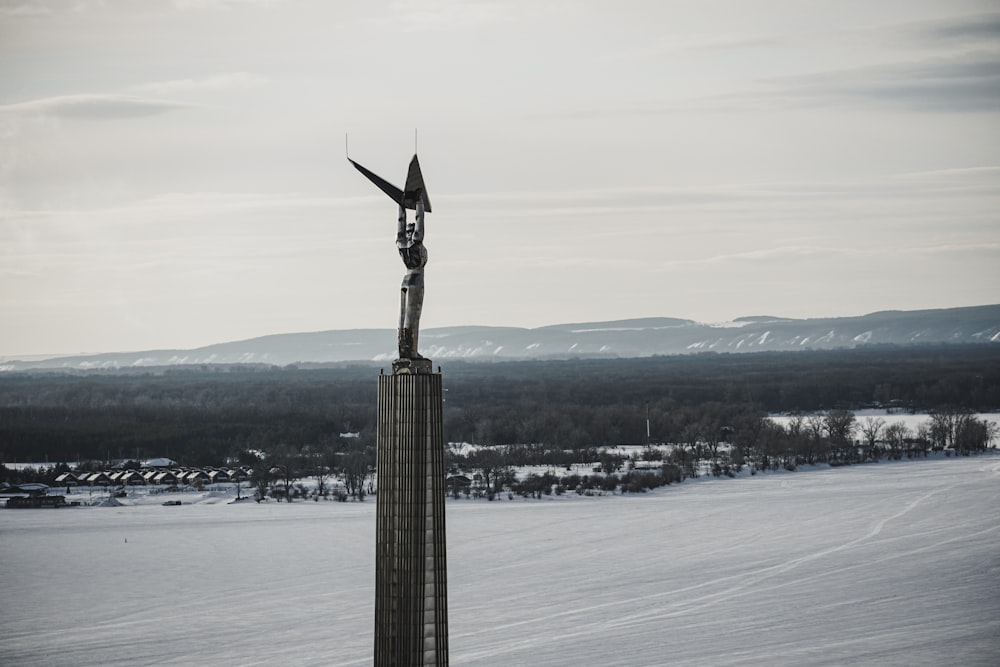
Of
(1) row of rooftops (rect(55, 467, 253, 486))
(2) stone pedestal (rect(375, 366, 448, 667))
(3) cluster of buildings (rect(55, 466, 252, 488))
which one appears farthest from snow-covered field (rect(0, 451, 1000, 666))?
(2) stone pedestal (rect(375, 366, 448, 667))

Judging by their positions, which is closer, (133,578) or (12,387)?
(133,578)

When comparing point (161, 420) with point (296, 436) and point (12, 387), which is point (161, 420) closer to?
point (296, 436)

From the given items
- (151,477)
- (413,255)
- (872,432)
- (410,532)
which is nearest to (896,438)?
(872,432)

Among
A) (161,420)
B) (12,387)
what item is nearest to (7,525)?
(161,420)

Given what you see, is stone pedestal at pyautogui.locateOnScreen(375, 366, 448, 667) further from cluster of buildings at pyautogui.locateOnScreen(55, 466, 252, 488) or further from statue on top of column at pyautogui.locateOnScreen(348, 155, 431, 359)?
cluster of buildings at pyautogui.locateOnScreen(55, 466, 252, 488)

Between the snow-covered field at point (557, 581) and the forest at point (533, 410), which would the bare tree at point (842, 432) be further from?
the snow-covered field at point (557, 581)

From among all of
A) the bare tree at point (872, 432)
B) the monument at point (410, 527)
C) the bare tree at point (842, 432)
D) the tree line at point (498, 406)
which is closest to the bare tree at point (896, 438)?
the bare tree at point (872, 432)
